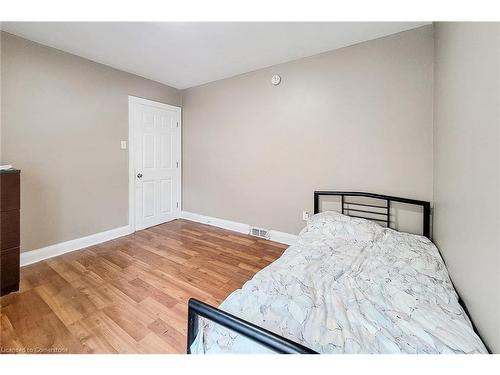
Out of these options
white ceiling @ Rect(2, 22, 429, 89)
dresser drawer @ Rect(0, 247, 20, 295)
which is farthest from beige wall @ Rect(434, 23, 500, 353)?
dresser drawer @ Rect(0, 247, 20, 295)

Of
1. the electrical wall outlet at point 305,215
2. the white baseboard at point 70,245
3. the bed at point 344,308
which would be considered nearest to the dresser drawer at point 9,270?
the white baseboard at point 70,245

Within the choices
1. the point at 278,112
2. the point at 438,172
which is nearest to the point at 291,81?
the point at 278,112

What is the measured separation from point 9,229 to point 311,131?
3124 mm

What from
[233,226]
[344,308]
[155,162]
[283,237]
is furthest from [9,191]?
[283,237]

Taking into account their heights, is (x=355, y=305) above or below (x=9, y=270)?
above

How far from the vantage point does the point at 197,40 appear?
228 cm

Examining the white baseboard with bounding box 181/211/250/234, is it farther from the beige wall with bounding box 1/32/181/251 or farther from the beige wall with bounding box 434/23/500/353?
the beige wall with bounding box 434/23/500/353

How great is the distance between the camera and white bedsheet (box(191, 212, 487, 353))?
2.84 ft

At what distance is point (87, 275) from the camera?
2.11m

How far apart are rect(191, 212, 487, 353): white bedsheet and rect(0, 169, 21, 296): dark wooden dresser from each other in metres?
2.04

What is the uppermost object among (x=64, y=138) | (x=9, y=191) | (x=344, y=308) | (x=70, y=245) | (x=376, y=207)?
(x=64, y=138)

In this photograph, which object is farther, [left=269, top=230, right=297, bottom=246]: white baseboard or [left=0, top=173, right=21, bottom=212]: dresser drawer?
[left=269, top=230, right=297, bottom=246]: white baseboard

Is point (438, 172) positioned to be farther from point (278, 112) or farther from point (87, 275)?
point (87, 275)

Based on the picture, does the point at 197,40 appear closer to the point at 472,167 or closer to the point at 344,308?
the point at 472,167
